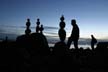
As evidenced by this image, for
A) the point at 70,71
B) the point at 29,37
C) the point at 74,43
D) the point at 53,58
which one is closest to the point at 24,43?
the point at 29,37

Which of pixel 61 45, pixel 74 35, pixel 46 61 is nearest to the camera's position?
pixel 46 61

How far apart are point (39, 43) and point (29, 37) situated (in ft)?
2.22

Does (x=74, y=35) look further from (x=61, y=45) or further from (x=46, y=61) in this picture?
(x=46, y=61)

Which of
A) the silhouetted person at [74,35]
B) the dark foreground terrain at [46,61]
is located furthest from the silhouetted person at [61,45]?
the silhouetted person at [74,35]

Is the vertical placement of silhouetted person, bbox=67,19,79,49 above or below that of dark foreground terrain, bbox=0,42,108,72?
above

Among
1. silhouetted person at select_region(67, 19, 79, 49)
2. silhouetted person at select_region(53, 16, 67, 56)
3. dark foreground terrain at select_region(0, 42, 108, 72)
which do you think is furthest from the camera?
silhouetted person at select_region(67, 19, 79, 49)

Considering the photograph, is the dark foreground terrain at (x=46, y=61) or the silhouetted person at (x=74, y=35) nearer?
the dark foreground terrain at (x=46, y=61)

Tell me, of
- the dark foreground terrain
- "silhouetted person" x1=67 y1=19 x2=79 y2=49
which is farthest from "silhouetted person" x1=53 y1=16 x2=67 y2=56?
"silhouetted person" x1=67 y1=19 x2=79 y2=49

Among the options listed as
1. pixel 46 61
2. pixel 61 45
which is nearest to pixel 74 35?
pixel 61 45

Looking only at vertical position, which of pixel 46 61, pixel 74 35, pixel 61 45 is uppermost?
pixel 74 35

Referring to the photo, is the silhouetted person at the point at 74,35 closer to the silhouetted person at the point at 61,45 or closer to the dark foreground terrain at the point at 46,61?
the silhouetted person at the point at 61,45

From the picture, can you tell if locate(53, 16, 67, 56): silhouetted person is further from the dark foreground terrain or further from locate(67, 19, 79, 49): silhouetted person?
locate(67, 19, 79, 49): silhouetted person

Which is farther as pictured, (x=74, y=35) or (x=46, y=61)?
(x=74, y=35)

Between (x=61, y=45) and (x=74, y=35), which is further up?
(x=74, y=35)
